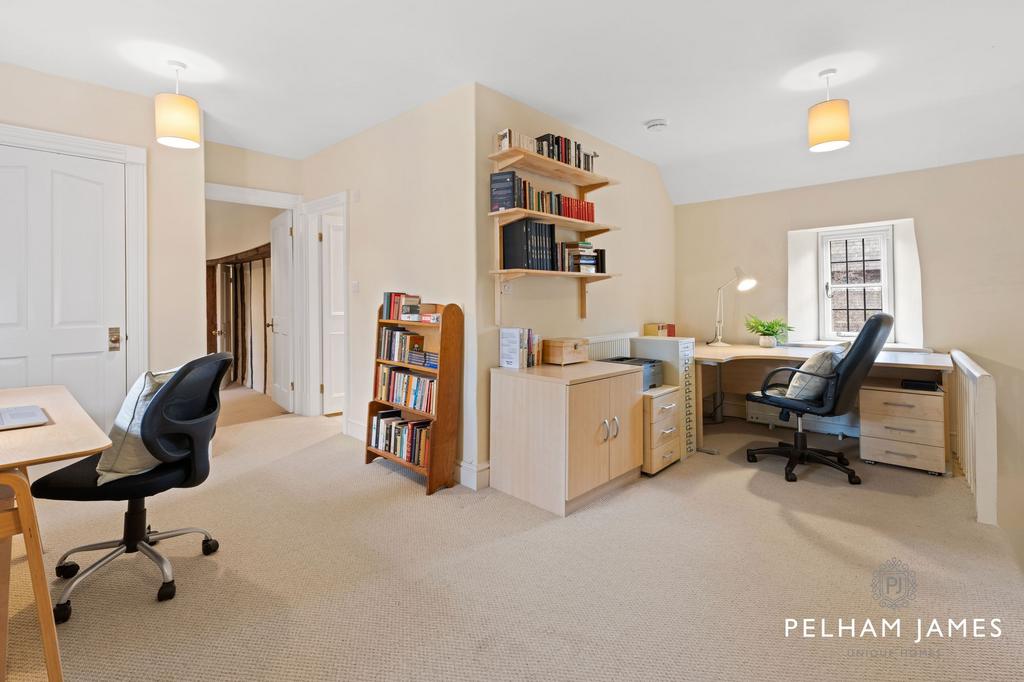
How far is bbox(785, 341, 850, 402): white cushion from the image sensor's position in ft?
10.6

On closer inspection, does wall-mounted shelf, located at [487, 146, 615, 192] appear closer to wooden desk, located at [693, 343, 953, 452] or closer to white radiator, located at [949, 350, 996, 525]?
wooden desk, located at [693, 343, 953, 452]

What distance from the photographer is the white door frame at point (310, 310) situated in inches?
185

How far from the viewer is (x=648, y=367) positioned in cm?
350

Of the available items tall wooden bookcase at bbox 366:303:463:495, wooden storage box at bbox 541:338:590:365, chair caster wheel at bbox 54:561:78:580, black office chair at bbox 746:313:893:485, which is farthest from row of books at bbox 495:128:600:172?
chair caster wheel at bbox 54:561:78:580

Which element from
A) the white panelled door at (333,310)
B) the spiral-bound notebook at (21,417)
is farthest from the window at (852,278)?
the spiral-bound notebook at (21,417)

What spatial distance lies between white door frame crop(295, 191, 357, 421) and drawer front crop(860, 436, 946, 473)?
461 centimetres

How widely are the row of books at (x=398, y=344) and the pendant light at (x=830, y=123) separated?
8.97ft

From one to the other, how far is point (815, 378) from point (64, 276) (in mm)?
4859

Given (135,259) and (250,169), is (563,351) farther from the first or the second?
(250,169)

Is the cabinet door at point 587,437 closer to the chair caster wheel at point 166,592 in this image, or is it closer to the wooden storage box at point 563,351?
the wooden storage box at point 563,351

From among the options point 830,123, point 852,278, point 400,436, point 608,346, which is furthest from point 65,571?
point 852,278

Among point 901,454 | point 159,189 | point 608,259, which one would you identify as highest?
→ point 159,189

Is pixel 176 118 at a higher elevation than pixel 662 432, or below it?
higher

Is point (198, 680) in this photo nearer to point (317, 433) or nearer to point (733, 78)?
point (317, 433)
